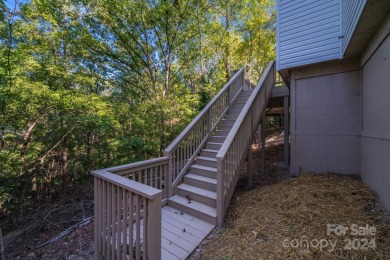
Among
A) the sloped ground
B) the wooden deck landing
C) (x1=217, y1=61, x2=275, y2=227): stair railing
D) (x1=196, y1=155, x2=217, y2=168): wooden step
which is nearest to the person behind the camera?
the sloped ground

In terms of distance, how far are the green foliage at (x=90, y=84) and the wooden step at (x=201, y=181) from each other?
8.57 feet

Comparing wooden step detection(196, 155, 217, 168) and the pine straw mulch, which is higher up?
wooden step detection(196, 155, 217, 168)

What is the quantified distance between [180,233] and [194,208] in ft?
1.76

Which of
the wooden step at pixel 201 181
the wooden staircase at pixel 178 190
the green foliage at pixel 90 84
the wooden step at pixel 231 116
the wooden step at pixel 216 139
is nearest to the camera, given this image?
the wooden staircase at pixel 178 190

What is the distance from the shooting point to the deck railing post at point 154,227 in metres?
1.71

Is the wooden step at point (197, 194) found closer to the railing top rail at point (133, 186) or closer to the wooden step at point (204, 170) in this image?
the wooden step at point (204, 170)

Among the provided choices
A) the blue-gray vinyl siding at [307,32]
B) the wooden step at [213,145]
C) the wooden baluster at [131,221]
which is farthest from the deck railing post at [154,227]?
the blue-gray vinyl siding at [307,32]

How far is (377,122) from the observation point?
9.49ft

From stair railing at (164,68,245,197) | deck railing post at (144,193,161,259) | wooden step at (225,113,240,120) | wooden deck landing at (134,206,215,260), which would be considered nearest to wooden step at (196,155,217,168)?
stair railing at (164,68,245,197)

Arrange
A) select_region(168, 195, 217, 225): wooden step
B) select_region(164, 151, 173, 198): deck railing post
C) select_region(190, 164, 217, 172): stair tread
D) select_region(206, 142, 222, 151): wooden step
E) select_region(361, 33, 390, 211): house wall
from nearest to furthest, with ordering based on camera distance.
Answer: select_region(361, 33, 390, 211): house wall
select_region(168, 195, 217, 225): wooden step
select_region(164, 151, 173, 198): deck railing post
select_region(190, 164, 217, 172): stair tread
select_region(206, 142, 222, 151): wooden step

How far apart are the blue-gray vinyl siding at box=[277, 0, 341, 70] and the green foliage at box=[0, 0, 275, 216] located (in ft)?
10.4

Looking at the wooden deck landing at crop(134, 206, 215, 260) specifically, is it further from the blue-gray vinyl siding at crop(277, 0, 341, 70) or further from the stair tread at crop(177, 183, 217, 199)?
the blue-gray vinyl siding at crop(277, 0, 341, 70)

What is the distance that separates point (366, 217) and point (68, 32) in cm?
915

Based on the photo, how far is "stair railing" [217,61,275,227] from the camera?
9.36 feet
